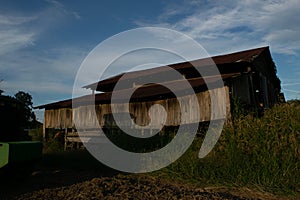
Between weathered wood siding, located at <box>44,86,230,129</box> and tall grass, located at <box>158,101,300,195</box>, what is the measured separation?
383 centimetres

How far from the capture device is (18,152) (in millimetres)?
5816

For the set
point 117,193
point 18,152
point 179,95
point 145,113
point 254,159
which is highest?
point 179,95

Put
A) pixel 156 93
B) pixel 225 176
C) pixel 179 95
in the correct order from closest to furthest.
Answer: pixel 225 176, pixel 179 95, pixel 156 93

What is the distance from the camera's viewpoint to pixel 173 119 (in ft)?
45.0

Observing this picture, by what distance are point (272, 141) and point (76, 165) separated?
6.71 meters

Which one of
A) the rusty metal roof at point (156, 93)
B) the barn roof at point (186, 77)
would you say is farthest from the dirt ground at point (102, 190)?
the barn roof at point (186, 77)

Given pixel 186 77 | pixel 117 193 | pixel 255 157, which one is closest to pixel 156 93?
pixel 186 77

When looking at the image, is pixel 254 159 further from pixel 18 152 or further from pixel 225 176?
pixel 18 152

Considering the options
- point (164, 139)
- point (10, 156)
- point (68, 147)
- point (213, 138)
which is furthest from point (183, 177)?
point (68, 147)

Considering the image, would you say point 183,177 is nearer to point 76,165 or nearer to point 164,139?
point 164,139

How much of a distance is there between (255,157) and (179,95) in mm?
7113

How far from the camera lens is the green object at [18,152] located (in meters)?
5.54

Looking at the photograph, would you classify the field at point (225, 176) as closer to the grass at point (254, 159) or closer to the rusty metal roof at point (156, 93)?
the grass at point (254, 159)

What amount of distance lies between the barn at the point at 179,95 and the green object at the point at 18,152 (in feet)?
21.8
